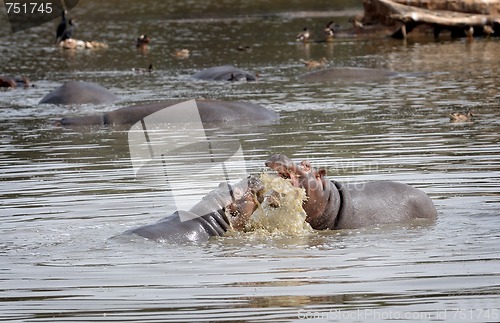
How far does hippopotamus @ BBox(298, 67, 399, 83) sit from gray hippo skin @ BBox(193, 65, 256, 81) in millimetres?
1059

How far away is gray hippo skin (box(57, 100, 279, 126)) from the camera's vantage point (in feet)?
47.7


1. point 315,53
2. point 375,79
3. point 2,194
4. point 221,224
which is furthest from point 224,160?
point 315,53

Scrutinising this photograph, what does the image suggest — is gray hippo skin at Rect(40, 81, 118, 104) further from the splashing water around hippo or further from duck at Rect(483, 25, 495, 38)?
duck at Rect(483, 25, 495, 38)

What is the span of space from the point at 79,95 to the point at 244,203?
9154 millimetres

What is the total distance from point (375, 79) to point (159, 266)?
11.7m

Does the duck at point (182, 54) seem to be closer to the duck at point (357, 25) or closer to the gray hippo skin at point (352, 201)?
the duck at point (357, 25)

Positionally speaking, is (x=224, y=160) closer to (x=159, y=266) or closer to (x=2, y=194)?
(x=2, y=194)

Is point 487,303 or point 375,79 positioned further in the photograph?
point 375,79

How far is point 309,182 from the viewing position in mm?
8320

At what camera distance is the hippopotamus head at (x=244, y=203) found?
27.3 ft

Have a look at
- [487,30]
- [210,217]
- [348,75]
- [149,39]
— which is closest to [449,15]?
[487,30]

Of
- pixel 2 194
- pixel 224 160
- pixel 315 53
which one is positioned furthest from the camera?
pixel 315 53

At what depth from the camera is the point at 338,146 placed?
11.8 metres

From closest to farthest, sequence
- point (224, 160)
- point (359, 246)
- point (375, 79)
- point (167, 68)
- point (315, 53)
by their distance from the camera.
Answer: point (359, 246) → point (224, 160) → point (375, 79) → point (167, 68) → point (315, 53)
